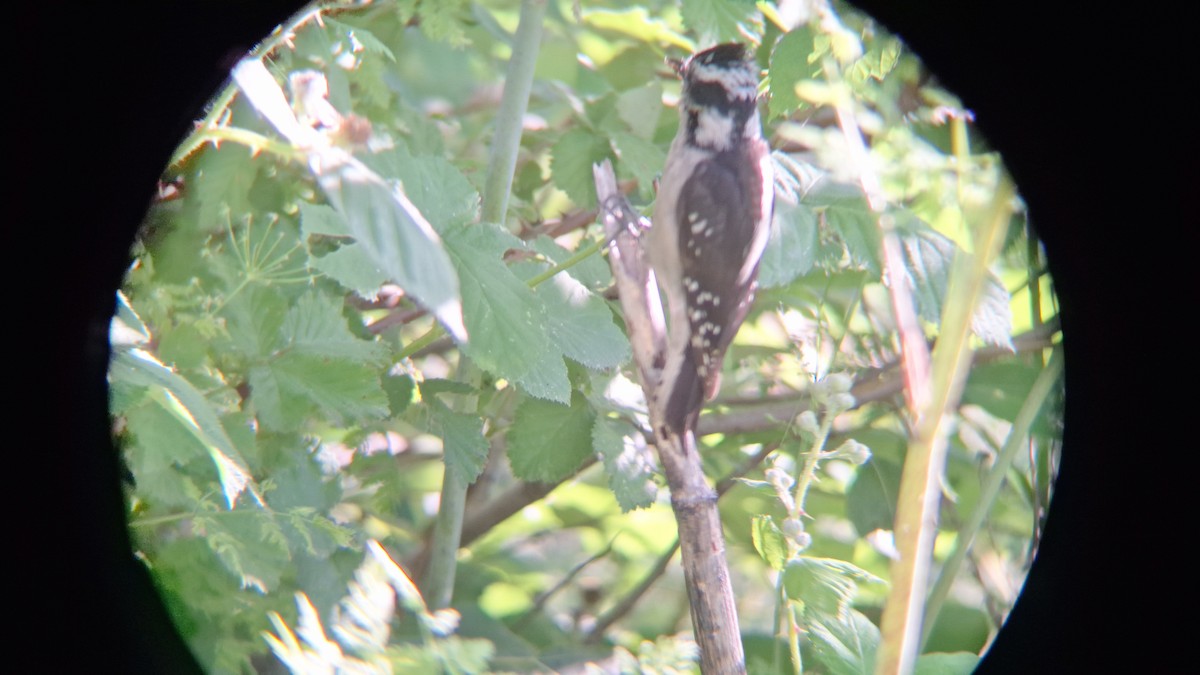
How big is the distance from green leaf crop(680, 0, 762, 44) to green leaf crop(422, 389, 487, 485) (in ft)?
0.94

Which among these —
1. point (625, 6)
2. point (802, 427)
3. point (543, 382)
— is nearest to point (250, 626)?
point (543, 382)

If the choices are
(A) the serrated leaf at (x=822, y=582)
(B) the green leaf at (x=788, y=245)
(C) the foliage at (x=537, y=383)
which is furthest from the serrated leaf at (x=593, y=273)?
(A) the serrated leaf at (x=822, y=582)

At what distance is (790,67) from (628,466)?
26cm

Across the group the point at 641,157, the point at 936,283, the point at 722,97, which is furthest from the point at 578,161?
the point at 936,283

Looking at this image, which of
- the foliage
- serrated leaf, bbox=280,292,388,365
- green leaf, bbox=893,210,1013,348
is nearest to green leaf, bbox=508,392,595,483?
the foliage

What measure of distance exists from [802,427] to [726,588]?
11 centimetres

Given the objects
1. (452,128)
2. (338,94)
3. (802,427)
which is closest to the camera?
(802,427)

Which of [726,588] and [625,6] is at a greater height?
[625,6]

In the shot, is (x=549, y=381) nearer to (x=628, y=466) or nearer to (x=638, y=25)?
(x=628, y=466)

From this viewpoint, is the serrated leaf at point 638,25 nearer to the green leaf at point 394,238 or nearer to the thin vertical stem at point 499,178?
the thin vertical stem at point 499,178

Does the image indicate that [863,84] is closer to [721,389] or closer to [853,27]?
[853,27]

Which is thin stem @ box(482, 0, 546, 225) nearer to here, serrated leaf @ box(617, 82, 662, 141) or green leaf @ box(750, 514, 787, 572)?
serrated leaf @ box(617, 82, 662, 141)

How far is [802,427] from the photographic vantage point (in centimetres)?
56

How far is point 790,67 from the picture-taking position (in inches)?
23.1
